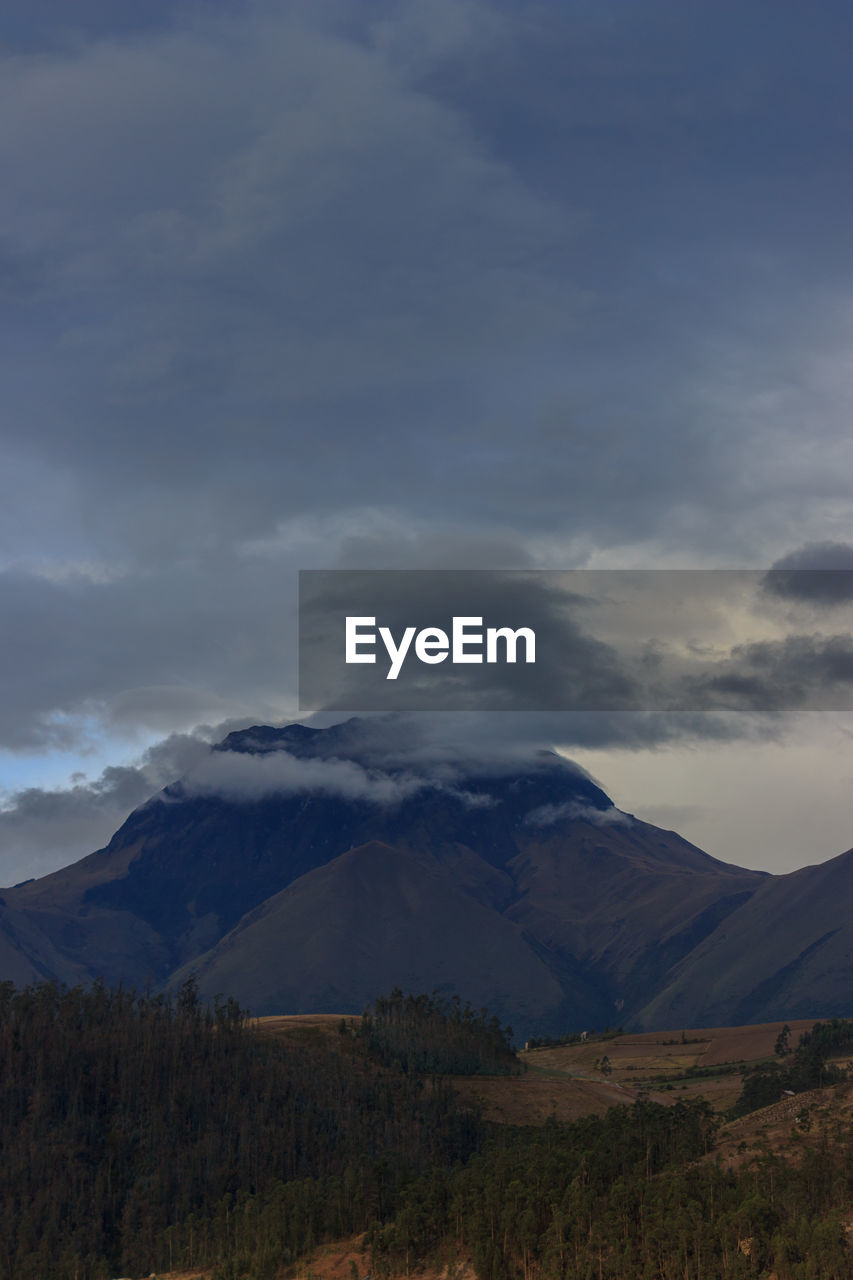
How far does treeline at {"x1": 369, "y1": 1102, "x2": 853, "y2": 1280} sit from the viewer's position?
6159 cm

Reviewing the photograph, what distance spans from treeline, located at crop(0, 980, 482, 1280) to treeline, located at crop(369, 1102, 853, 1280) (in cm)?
3656

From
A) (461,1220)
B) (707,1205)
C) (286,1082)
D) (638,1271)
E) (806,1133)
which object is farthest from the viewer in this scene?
Answer: (286,1082)

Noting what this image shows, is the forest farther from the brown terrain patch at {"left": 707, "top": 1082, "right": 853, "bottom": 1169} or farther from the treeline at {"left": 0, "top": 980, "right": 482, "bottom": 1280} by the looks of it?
the brown terrain patch at {"left": 707, "top": 1082, "right": 853, "bottom": 1169}

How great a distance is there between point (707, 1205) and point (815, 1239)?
11.9 meters

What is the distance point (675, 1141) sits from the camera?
3487 inches

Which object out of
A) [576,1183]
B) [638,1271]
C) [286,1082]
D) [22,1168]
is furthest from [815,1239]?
[286,1082]

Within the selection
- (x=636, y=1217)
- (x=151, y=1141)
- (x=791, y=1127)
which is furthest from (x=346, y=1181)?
(x=151, y=1141)

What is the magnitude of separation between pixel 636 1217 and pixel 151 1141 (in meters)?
118

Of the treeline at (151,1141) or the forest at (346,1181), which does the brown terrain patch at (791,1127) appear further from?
the treeline at (151,1141)

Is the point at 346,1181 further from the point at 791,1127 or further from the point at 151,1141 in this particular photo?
the point at 151,1141

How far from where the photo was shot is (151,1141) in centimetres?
17175

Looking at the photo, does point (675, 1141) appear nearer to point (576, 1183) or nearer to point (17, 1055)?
point (576, 1183)

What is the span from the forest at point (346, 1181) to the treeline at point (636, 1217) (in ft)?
0.46

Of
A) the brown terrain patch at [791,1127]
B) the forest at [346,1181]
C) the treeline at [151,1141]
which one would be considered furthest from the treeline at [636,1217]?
the treeline at [151,1141]
